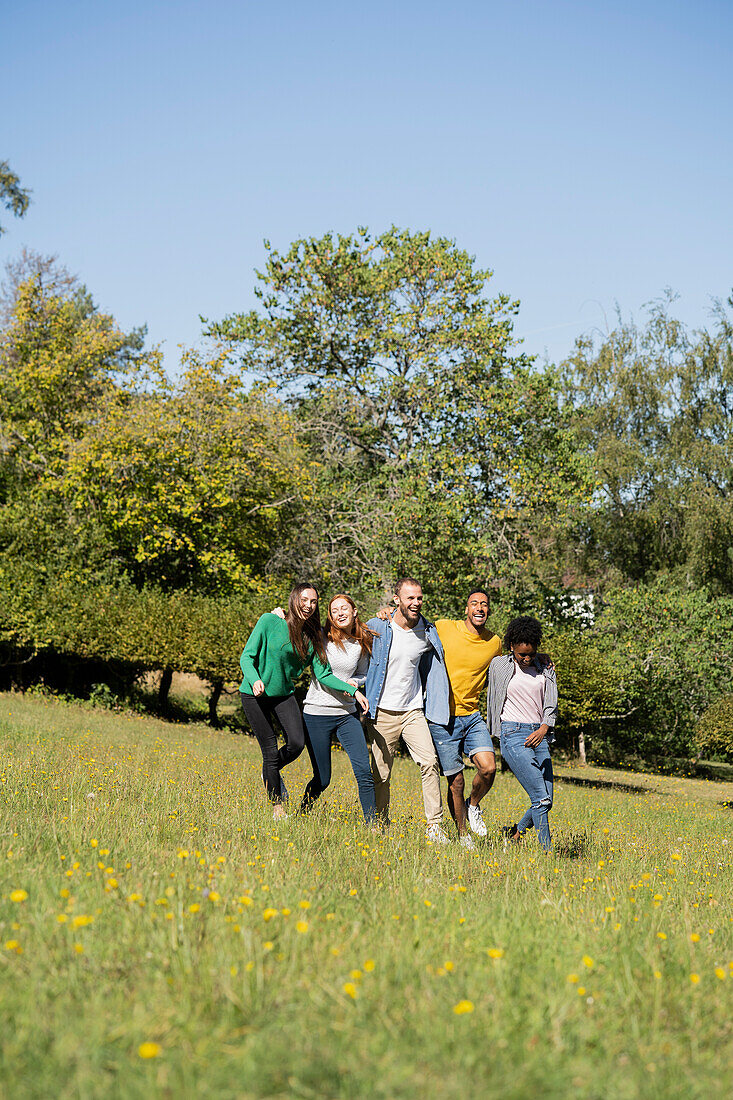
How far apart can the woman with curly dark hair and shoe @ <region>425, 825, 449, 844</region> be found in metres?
0.86

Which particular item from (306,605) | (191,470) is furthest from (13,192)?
(306,605)

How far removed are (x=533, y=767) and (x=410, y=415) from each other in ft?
66.3

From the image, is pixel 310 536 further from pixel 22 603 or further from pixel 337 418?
pixel 22 603

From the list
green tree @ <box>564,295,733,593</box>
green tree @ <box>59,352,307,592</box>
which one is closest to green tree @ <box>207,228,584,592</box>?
green tree @ <box>59,352,307,592</box>

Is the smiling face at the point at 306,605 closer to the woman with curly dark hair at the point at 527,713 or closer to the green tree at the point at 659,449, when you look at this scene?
the woman with curly dark hair at the point at 527,713

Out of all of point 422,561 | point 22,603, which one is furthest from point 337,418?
point 22,603

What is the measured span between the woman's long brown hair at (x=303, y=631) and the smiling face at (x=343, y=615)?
153mm

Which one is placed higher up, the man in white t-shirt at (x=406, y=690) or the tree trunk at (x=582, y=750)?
the man in white t-shirt at (x=406, y=690)

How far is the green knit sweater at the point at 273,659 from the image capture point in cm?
741

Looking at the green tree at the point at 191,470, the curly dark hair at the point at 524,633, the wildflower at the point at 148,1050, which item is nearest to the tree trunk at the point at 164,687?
the green tree at the point at 191,470

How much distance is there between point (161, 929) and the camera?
3.52 metres

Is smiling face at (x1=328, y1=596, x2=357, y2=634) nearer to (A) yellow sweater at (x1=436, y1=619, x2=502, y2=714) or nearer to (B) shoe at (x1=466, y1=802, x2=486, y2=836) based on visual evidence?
(A) yellow sweater at (x1=436, y1=619, x2=502, y2=714)

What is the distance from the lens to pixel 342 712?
7.24 metres

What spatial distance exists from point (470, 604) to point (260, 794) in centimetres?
282
